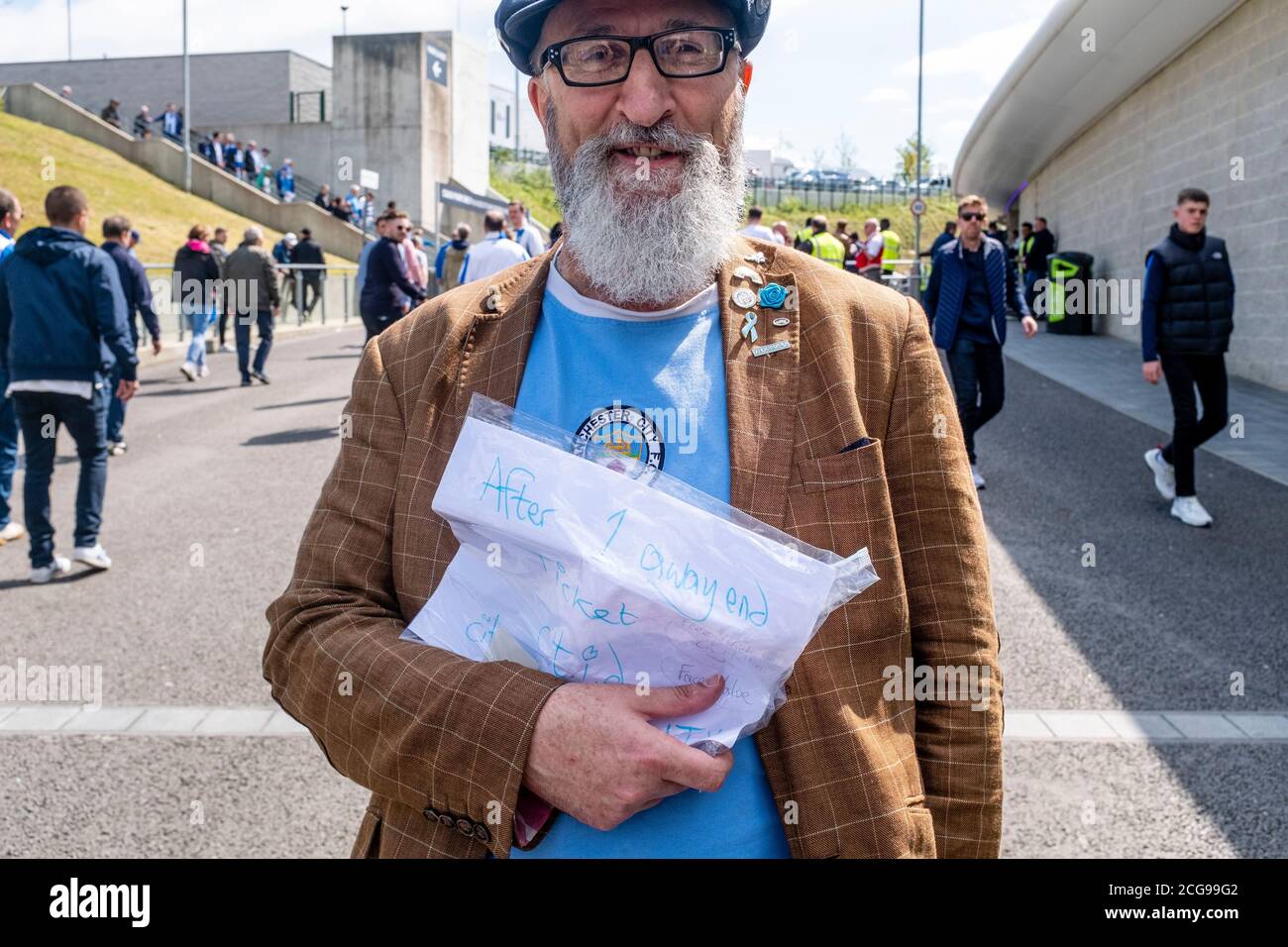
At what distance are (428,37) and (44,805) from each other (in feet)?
141

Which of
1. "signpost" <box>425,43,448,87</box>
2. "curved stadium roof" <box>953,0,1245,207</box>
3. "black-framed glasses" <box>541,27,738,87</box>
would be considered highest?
"signpost" <box>425,43,448,87</box>

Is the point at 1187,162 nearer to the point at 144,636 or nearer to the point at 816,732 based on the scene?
the point at 144,636

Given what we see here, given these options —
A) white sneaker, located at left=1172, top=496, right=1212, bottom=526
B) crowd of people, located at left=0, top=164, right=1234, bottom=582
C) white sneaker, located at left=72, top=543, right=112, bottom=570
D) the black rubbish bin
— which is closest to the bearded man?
crowd of people, located at left=0, top=164, right=1234, bottom=582

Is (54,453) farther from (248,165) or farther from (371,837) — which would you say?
(248,165)

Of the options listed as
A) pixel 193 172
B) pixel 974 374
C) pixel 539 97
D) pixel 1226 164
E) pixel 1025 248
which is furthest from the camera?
pixel 193 172

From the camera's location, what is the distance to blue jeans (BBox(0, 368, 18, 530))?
7.99 meters

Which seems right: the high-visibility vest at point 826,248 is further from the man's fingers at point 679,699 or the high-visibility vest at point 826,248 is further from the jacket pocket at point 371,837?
the man's fingers at point 679,699

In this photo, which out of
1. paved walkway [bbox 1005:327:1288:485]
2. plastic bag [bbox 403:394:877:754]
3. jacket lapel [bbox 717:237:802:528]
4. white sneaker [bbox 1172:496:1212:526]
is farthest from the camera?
paved walkway [bbox 1005:327:1288:485]

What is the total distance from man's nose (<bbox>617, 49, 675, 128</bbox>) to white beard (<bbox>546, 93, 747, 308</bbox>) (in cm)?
3

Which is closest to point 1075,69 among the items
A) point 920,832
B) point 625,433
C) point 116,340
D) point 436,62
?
point 116,340

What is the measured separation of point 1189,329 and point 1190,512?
4.27ft

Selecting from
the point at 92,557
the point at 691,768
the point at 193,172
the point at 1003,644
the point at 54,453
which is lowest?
the point at 1003,644

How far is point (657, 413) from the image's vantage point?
66.8 inches

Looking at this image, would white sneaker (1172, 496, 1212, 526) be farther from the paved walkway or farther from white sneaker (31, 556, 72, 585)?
white sneaker (31, 556, 72, 585)
